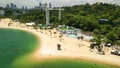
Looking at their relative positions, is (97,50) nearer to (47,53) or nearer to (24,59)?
(47,53)

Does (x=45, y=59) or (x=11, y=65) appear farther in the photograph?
(x=45, y=59)

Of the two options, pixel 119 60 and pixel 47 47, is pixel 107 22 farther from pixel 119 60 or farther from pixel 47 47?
pixel 119 60

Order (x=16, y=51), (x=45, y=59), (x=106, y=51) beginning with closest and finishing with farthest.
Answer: (x=45, y=59), (x=106, y=51), (x=16, y=51)

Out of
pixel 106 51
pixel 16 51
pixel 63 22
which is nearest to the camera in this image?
pixel 106 51

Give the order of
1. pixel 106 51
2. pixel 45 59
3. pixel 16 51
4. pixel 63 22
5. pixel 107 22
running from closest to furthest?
pixel 45 59
pixel 106 51
pixel 16 51
pixel 107 22
pixel 63 22

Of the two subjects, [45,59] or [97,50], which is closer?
[45,59]

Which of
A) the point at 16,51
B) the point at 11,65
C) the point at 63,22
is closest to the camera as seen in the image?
the point at 11,65

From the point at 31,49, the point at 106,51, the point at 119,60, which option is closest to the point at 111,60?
the point at 119,60

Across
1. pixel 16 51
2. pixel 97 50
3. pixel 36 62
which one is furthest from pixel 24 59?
pixel 97 50
